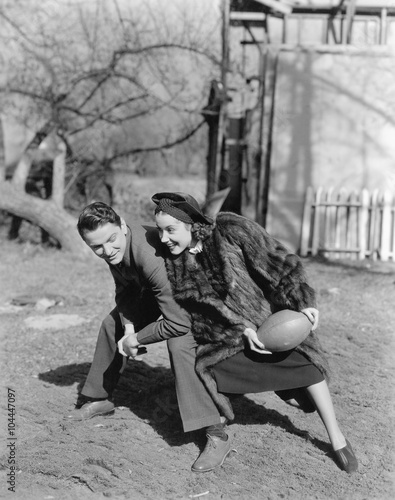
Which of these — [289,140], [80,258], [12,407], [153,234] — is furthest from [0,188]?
[153,234]

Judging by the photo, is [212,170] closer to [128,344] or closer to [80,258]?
[80,258]

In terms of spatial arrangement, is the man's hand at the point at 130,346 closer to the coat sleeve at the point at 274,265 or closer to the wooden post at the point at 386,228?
the coat sleeve at the point at 274,265

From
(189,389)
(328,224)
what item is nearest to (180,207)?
(189,389)

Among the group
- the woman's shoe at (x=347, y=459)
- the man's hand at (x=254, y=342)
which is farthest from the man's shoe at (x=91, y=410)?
the woman's shoe at (x=347, y=459)

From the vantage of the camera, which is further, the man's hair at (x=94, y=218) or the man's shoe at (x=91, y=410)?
the man's shoe at (x=91, y=410)

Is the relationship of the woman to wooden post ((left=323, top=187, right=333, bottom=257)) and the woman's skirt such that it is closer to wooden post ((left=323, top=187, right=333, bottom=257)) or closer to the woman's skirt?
the woman's skirt

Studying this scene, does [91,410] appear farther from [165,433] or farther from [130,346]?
[130,346]

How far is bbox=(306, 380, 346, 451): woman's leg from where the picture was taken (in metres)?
3.55

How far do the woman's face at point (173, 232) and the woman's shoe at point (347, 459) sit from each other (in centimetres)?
141

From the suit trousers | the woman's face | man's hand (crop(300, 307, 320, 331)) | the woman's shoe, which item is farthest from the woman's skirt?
the woman's face

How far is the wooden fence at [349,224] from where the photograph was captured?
36.3 feet

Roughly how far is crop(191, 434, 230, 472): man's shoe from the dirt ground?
0.14 feet

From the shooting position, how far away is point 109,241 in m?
3.59

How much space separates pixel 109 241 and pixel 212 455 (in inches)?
51.6
